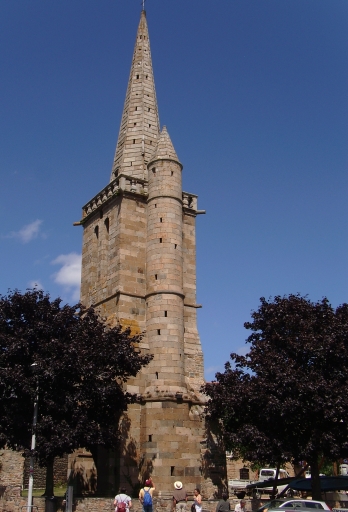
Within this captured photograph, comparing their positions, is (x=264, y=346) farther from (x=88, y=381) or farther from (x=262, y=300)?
(x=88, y=381)

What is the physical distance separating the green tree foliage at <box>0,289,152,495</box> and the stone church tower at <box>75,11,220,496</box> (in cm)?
265

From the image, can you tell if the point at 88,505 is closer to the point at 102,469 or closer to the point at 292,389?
the point at 102,469

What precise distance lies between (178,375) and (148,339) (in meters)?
2.53

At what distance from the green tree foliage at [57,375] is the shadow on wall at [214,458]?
5.07m

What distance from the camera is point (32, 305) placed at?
24.1 m

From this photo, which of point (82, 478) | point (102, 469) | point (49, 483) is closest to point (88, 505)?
point (49, 483)

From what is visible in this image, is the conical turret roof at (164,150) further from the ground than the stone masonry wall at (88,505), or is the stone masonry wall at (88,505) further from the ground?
the conical turret roof at (164,150)

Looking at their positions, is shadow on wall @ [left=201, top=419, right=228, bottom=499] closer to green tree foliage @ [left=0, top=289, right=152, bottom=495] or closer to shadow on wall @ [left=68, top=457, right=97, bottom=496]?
green tree foliage @ [left=0, top=289, right=152, bottom=495]

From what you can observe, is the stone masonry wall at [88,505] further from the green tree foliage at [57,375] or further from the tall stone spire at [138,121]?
the tall stone spire at [138,121]

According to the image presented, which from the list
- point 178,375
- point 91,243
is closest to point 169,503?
point 178,375

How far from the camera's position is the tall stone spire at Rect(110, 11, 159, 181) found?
36.1m

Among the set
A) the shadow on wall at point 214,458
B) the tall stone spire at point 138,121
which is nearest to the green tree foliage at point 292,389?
the shadow on wall at point 214,458

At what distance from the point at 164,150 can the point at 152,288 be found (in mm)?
8560

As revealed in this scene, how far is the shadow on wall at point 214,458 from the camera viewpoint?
27.5 metres
